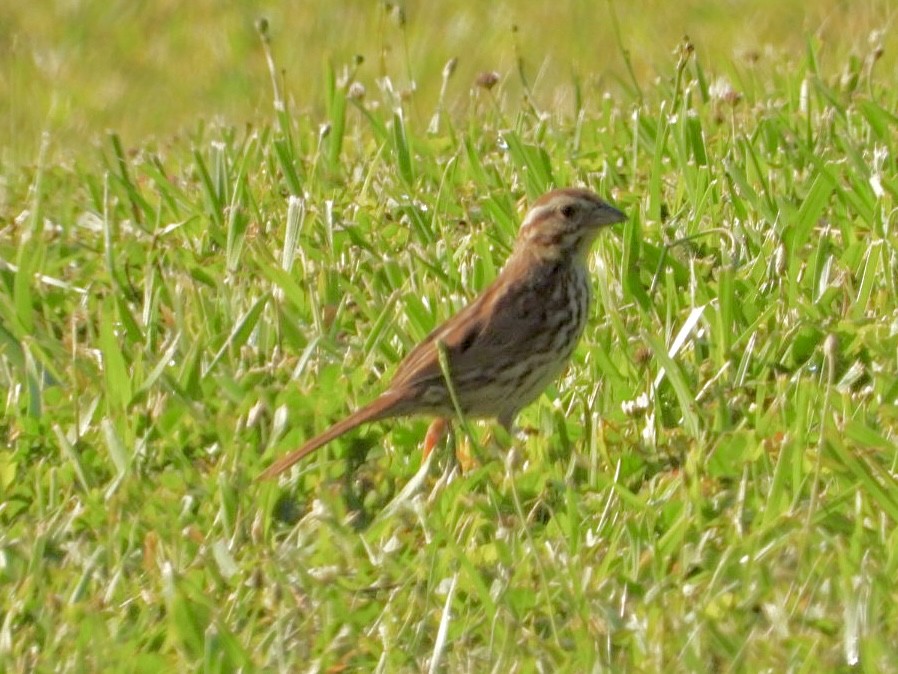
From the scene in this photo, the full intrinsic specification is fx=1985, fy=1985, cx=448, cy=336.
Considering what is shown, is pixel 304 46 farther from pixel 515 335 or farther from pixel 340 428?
pixel 340 428

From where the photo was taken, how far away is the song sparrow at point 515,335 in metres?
5.38

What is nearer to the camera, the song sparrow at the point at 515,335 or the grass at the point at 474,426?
the grass at the point at 474,426

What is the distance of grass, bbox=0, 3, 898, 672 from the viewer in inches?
173

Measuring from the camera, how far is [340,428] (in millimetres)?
5207

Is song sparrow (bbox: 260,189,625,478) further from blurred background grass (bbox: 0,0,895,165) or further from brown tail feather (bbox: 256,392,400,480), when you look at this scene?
blurred background grass (bbox: 0,0,895,165)

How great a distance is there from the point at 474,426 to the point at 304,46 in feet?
18.9

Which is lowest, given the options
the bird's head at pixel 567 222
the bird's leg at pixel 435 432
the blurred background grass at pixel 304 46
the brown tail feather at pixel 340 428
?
the blurred background grass at pixel 304 46

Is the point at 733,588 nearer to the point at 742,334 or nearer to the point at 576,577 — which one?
the point at 576,577

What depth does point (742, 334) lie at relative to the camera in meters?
5.76

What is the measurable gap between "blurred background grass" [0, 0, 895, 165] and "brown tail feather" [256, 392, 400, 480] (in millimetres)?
4249

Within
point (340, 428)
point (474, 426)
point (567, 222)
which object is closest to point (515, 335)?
point (474, 426)

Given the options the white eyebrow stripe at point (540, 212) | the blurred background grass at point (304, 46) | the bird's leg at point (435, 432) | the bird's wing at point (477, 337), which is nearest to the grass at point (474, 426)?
the bird's leg at point (435, 432)

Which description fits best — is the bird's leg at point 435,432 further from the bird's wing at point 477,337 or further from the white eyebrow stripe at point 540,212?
the white eyebrow stripe at point 540,212

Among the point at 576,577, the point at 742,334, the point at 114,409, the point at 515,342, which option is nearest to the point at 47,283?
the point at 114,409
